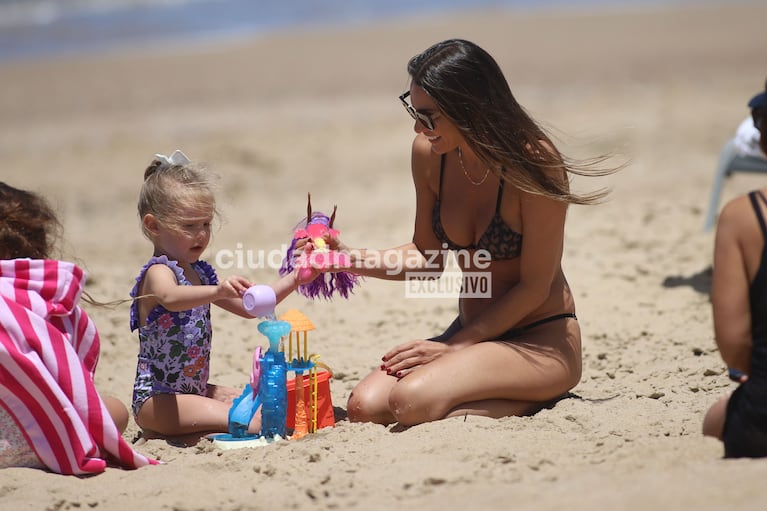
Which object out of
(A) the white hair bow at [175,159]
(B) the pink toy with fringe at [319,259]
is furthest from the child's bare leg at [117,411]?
(A) the white hair bow at [175,159]

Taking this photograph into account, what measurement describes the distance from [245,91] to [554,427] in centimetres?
1135

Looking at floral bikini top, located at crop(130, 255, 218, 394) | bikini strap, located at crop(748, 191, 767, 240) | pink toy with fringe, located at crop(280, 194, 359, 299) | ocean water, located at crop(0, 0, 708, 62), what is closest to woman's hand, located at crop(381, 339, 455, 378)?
pink toy with fringe, located at crop(280, 194, 359, 299)

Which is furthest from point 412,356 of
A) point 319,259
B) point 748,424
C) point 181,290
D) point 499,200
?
point 748,424

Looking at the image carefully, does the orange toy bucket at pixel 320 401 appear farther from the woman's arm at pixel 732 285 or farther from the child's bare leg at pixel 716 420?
the woman's arm at pixel 732 285

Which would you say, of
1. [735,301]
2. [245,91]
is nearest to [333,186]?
[245,91]

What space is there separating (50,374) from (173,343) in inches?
25.1

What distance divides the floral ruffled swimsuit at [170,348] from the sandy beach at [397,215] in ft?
0.86

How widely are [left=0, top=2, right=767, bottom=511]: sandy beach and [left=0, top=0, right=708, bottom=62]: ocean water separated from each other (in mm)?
1536

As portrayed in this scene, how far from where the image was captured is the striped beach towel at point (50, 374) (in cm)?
317

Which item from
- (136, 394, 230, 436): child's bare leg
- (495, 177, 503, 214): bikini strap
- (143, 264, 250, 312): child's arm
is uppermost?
(495, 177, 503, 214): bikini strap

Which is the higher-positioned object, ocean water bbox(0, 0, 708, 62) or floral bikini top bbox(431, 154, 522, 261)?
ocean water bbox(0, 0, 708, 62)

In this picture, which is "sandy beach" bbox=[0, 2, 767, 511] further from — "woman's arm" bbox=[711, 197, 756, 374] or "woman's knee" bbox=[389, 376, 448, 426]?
"woman's arm" bbox=[711, 197, 756, 374]

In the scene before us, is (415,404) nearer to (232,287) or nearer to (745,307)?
(232,287)

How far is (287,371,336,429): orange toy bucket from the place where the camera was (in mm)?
3670
